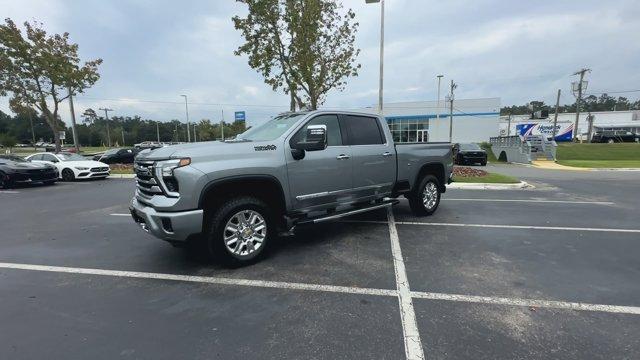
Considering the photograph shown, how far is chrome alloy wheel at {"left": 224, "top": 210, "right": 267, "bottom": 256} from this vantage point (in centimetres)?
446

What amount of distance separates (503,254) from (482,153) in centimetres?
1832

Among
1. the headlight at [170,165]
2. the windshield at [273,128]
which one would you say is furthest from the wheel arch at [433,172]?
the headlight at [170,165]

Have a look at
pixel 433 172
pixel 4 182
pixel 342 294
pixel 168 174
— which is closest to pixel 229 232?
pixel 168 174

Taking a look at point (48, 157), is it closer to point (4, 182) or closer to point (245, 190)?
point (4, 182)

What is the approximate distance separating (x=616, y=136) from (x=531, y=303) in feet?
194

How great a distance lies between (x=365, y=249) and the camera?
17.1 feet

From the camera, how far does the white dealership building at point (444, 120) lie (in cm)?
4881

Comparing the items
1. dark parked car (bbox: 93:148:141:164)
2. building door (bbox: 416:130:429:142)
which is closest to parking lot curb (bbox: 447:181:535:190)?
dark parked car (bbox: 93:148:141:164)

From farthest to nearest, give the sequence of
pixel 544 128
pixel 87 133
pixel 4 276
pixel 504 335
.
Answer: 1. pixel 87 133
2. pixel 544 128
3. pixel 4 276
4. pixel 504 335

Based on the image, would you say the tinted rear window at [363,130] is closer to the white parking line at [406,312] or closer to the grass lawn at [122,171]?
the white parking line at [406,312]

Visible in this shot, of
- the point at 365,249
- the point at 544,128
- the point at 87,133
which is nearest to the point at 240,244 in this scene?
the point at 365,249

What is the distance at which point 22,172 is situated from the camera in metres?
13.5

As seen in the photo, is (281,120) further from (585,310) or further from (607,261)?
(607,261)

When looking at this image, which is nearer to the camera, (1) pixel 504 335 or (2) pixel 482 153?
(1) pixel 504 335
